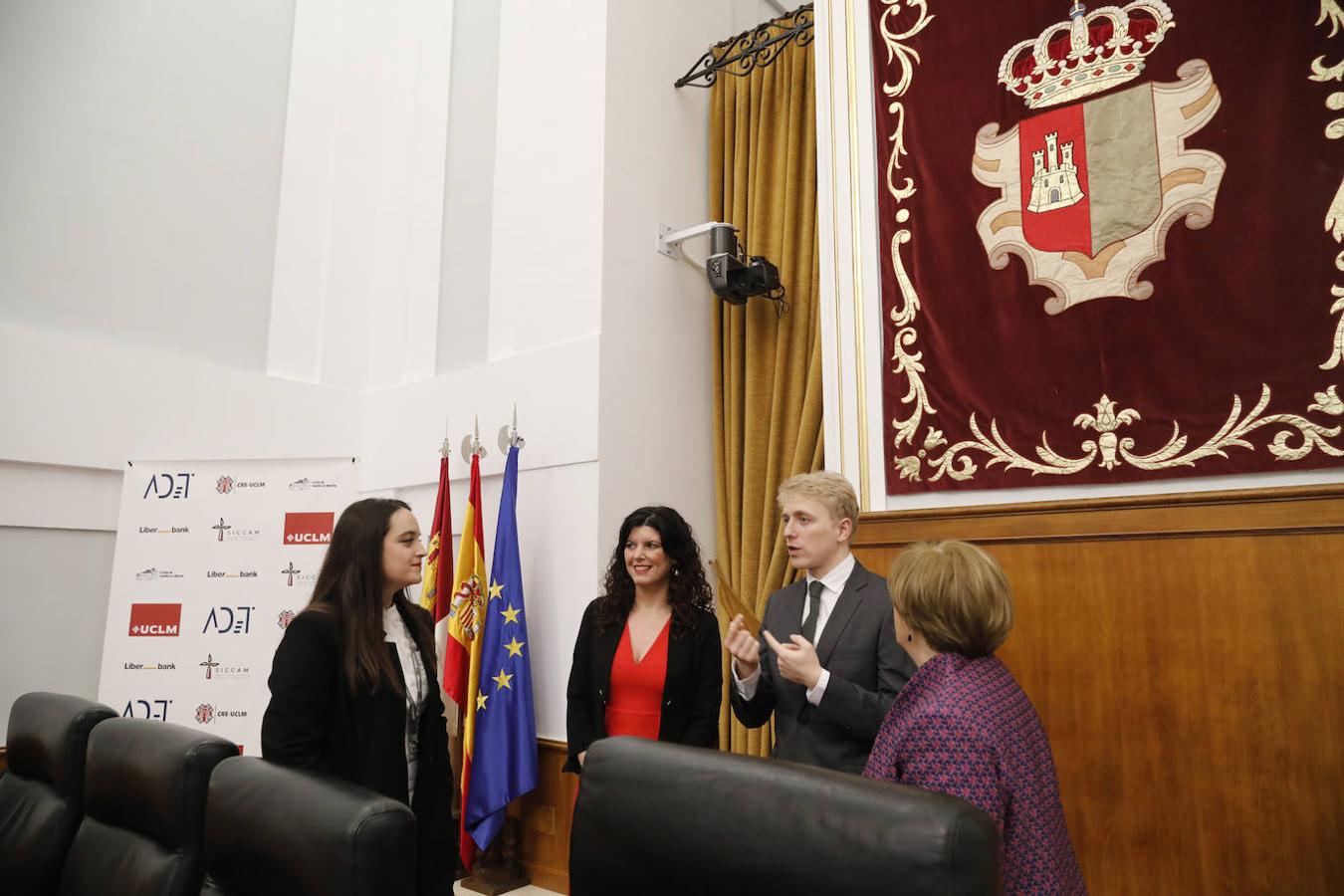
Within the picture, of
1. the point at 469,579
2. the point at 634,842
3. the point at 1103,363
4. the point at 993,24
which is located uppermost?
the point at 993,24

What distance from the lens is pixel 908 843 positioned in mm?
714

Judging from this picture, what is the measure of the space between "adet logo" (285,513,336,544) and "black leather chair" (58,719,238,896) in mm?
2239

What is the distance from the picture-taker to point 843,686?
1666 mm

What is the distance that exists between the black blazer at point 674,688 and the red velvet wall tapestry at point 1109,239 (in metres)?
0.94

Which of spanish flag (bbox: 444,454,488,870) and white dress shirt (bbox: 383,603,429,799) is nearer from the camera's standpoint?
white dress shirt (bbox: 383,603,429,799)

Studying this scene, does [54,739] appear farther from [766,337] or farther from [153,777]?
[766,337]

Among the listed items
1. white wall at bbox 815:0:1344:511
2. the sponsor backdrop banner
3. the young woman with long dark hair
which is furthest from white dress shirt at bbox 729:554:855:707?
the sponsor backdrop banner

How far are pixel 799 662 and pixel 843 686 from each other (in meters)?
0.10

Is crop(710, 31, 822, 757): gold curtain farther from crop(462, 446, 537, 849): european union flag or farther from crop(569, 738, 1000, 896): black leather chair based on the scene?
crop(569, 738, 1000, 896): black leather chair

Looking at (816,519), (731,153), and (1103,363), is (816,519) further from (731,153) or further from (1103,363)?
(731,153)

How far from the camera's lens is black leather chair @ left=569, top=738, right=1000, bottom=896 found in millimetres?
708

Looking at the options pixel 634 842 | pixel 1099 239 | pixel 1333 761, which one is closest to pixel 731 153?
pixel 1099 239

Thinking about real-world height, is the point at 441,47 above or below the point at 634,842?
above

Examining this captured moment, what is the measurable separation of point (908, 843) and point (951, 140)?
2868 mm
